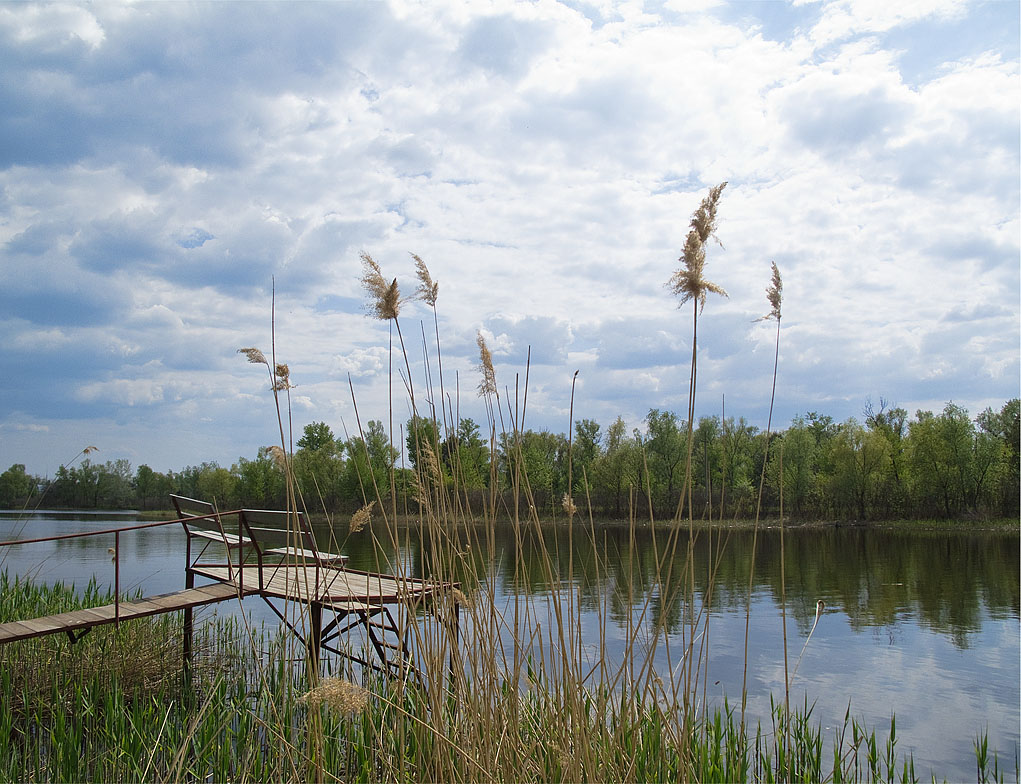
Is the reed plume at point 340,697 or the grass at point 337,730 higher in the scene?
the reed plume at point 340,697

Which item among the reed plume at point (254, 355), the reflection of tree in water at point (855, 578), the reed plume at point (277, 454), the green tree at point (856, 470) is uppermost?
the reed plume at point (254, 355)

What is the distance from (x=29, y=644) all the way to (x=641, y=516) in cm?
3983

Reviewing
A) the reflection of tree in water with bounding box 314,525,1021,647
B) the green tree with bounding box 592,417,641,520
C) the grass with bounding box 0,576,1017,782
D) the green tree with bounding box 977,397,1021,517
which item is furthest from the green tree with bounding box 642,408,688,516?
the grass with bounding box 0,576,1017,782

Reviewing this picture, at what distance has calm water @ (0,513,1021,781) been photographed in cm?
→ 726

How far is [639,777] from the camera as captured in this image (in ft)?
11.3

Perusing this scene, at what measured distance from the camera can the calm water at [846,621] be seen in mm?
7262

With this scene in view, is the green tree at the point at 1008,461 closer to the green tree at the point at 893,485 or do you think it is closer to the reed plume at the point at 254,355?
the green tree at the point at 893,485

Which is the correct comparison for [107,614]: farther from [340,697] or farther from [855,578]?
[855,578]

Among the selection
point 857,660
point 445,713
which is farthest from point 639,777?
point 857,660

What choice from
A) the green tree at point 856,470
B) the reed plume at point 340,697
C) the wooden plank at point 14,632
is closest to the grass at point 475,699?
the reed plume at point 340,697

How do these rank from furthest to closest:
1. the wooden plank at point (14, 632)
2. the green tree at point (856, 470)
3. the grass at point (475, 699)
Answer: the green tree at point (856, 470), the wooden plank at point (14, 632), the grass at point (475, 699)

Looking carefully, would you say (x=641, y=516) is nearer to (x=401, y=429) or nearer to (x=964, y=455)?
(x=964, y=455)

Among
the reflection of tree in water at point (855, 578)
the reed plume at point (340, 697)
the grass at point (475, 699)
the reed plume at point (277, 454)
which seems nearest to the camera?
the reed plume at point (340, 697)

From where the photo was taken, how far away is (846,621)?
49.0 feet
